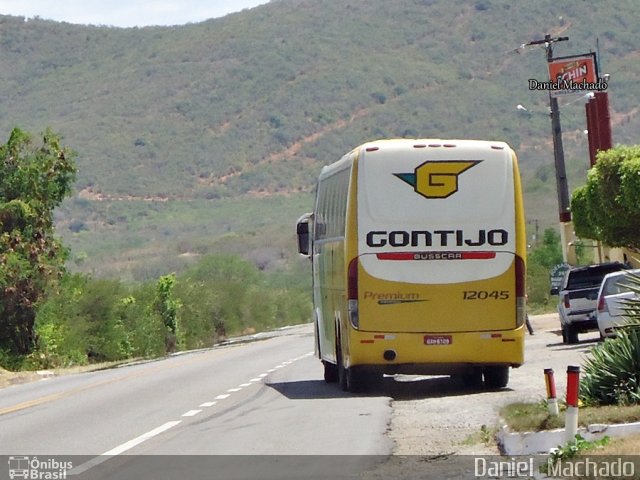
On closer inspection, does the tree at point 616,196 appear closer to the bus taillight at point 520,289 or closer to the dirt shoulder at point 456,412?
the dirt shoulder at point 456,412

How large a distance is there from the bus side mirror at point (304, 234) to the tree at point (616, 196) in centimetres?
1651

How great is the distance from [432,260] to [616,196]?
75.3ft

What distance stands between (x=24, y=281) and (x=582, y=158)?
95.6 meters

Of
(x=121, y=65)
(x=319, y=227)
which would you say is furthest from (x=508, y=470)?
(x=121, y=65)

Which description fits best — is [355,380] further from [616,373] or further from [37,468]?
[37,468]

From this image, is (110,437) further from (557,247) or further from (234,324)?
(234,324)

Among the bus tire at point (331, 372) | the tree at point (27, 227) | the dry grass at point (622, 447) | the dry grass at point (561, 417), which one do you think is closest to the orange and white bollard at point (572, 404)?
the dry grass at point (622, 447)

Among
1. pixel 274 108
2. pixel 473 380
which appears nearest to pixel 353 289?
pixel 473 380

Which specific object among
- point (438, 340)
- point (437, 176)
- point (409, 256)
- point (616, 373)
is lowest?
point (438, 340)

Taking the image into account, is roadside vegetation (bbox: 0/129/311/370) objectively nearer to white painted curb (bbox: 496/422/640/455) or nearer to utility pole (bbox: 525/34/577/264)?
utility pole (bbox: 525/34/577/264)

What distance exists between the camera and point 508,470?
12172mm

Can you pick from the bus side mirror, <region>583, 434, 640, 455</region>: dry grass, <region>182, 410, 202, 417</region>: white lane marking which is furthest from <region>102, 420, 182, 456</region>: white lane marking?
the bus side mirror

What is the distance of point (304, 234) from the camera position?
26.0 m

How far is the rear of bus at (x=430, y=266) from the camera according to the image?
20859 mm
